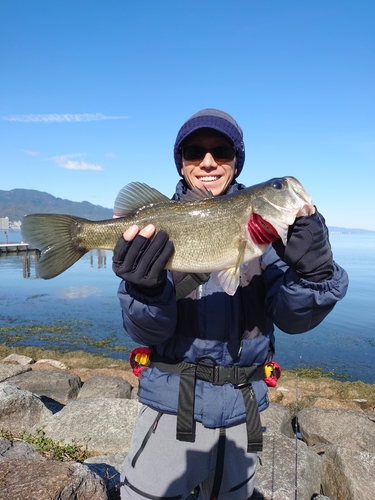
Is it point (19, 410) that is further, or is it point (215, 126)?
point (19, 410)

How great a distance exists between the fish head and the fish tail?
1535 millimetres

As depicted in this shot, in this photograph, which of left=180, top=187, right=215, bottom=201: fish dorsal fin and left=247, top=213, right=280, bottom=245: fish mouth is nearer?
left=247, top=213, right=280, bottom=245: fish mouth

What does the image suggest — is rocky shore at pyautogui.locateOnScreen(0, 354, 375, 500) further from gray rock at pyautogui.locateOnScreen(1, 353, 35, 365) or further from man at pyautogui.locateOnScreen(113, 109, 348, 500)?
gray rock at pyautogui.locateOnScreen(1, 353, 35, 365)

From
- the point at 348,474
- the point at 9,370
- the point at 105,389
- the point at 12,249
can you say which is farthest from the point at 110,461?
the point at 12,249

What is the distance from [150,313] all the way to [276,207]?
1303mm

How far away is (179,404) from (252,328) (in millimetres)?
880

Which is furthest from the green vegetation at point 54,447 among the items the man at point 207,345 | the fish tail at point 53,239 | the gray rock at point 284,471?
the fish tail at point 53,239

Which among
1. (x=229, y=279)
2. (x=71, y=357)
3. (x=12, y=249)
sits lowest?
(x=71, y=357)

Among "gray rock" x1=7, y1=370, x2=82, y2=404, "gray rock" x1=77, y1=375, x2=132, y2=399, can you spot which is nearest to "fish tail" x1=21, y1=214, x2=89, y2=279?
"gray rock" x1=77, y1=375, x2=132, y2=399

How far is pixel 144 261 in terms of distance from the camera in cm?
307

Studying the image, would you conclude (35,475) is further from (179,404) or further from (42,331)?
(42,331)

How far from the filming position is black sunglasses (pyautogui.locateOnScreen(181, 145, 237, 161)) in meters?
3.77

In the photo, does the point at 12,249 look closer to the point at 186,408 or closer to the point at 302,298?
the point at 186,408

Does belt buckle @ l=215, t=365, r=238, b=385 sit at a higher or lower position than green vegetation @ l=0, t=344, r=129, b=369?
higher
